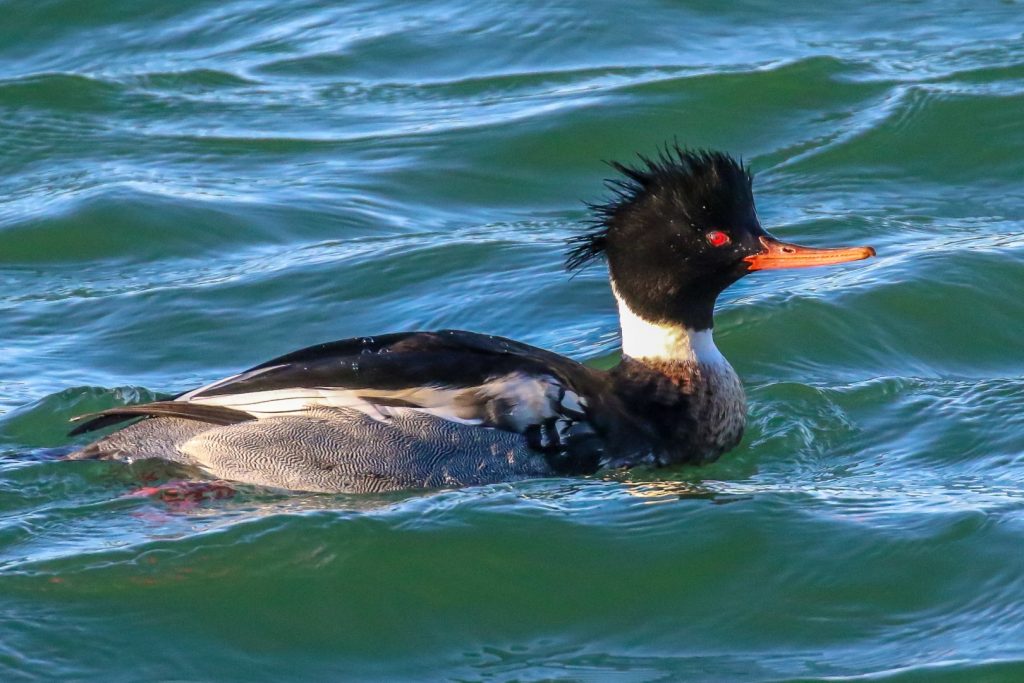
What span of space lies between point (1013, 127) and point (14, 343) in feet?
A: 25.2

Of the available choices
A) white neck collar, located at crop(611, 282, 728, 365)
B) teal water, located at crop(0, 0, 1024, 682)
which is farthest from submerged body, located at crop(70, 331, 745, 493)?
white neck collar, located at crop(611, 282, 728, 365)

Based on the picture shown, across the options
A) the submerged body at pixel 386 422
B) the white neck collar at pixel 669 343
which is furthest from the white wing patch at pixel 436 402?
the white neck collar at pixel 669 343

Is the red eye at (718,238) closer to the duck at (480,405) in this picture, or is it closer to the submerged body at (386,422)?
the duck at (480,405)

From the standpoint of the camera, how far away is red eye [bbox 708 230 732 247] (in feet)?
26.4

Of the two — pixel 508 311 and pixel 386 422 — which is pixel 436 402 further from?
pixel 508 311

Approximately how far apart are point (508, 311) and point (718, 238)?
266cm

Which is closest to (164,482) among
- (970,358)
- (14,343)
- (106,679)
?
(106,679)

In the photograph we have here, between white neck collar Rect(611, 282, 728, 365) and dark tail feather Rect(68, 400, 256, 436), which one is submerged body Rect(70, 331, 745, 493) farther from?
white neck collar Rect(611, 282, 728, 365)

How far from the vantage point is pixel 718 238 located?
8.05 meters

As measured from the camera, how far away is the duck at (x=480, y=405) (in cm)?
755

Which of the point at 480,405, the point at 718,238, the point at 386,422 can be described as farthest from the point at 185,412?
the point at 718,238

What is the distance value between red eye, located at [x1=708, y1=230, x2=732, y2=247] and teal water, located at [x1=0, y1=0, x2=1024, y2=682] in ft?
3.47

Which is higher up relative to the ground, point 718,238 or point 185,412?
point 718,238

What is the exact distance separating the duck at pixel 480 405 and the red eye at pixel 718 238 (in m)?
0.01
